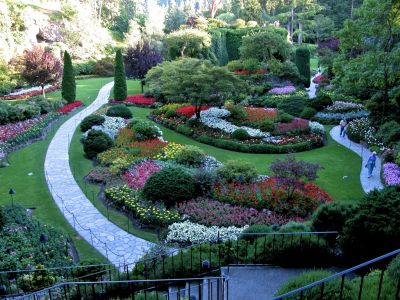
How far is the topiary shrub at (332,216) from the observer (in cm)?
915

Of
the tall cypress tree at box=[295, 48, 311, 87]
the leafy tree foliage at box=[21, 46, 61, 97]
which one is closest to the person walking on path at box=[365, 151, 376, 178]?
the tall cypress tree at box=[295, 48, 311, 87]

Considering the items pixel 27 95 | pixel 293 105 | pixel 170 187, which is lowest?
pixel 170 187

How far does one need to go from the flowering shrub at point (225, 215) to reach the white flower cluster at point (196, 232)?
465mm

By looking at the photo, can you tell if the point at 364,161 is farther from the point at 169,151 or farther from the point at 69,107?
the point at 69,107

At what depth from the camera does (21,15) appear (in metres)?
44.6

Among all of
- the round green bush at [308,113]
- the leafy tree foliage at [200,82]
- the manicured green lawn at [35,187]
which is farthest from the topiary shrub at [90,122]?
the round green bush at [308,113]

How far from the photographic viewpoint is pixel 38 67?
30391 mm

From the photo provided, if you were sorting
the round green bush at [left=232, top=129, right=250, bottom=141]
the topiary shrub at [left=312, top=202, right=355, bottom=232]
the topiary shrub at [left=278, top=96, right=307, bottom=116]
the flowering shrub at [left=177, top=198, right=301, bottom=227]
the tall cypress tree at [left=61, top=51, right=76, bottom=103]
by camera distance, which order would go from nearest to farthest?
the topiary shrub at [left=312, top=202, right=355, bottom=232] < the flowering shrub at [left=177, top=198, right=301, bottom=227] < the round green bush at [left=232, top=129, right=250, bottom=141] < the topiary shrub at [left=278, top=96, right=307, bottom=116] < the tall cypress tree at [left=61, top=51, right=76, bottom=103]

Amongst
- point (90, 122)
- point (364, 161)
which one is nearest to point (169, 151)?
point (90, 122)

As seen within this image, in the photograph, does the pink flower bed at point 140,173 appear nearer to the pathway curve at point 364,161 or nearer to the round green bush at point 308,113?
the pathway curve at point 364,161

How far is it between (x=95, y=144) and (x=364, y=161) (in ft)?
45.2

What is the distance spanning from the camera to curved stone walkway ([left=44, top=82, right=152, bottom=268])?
1165 centimetres

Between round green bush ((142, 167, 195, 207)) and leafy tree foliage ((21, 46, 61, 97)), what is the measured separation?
21.0 meters

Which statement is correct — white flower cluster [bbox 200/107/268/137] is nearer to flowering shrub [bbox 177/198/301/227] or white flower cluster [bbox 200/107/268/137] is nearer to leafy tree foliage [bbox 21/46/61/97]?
flowering shrub [bbox 177/198/301/227]
